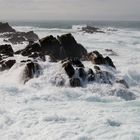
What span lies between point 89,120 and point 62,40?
573 inches

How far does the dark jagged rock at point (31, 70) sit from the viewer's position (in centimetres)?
2068

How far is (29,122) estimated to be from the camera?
45.4ft

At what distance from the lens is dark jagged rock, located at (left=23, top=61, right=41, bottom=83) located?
2068 cm

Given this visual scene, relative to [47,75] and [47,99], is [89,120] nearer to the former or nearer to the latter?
[47,99]

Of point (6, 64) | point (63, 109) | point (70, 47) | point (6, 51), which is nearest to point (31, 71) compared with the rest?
point (6, 64)

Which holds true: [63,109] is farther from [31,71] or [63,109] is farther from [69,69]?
[31,71]

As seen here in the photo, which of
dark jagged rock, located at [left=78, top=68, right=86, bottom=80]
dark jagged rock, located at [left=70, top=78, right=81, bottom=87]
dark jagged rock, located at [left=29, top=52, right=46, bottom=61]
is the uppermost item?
dark jagged rock, located at [left=29, top=52, right=46, bottom=61]

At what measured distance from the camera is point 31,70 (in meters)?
20.8

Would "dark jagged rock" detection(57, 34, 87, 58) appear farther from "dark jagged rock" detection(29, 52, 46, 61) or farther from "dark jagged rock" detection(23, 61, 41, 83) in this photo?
"dark jagged rock" detection(23, 61, 41, 83)

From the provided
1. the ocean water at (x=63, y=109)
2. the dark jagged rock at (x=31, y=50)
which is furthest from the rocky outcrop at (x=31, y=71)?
the dark jagged rock at (x=31, y=50)

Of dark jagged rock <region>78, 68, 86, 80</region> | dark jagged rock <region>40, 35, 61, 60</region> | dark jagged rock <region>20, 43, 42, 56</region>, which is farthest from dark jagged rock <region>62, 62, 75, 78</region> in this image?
dark jagged rock <region>40, 35, 61, 60</region>

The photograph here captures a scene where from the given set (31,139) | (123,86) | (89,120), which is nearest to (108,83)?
(123,86)

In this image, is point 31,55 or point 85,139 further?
point 31,55

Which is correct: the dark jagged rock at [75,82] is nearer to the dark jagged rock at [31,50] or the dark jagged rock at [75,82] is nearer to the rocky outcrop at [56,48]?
the rocky outcrop at [56,48]
